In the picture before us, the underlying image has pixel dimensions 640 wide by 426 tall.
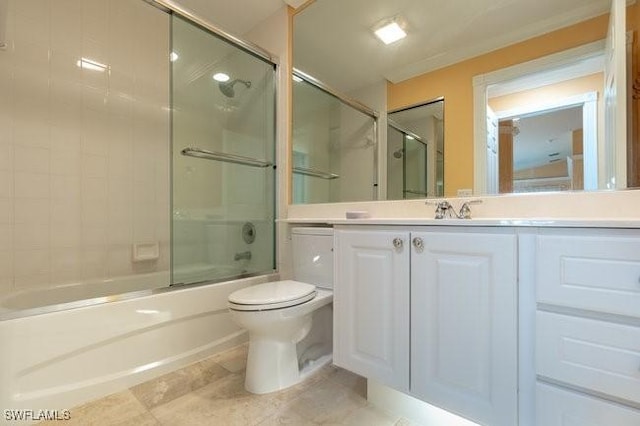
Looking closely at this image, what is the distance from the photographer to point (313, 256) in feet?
5.59

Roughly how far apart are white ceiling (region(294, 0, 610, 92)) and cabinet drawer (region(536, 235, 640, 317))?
91 centimetres

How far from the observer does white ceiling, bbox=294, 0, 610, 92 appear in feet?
3.97

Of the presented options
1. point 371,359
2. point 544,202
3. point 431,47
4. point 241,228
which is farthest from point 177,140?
point 544,202

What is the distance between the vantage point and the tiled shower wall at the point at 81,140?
1.66 metres

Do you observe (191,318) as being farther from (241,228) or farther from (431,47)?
(431,47)

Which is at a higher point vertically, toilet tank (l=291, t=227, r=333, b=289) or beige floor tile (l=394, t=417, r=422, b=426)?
toilet tank (l=291, t=227, r=333, b=289)

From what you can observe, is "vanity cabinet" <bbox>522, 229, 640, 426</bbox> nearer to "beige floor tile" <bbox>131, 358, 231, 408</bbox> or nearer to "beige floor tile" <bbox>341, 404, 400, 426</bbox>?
"beige floor tile" <bbox>341, 404, 400, 426</bbox>

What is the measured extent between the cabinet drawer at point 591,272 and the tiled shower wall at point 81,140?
2251mm

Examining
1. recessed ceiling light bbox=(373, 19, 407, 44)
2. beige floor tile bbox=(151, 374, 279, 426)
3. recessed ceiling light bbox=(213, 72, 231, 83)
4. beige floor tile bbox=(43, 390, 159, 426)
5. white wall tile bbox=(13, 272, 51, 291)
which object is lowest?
beige floor tile bbox=(151, 374, 279, 426)

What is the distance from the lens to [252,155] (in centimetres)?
216

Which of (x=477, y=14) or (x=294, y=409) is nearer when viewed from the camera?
(x=294, y=409)

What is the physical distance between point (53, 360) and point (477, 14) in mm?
2335

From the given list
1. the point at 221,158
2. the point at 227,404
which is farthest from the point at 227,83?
the point at 227,404

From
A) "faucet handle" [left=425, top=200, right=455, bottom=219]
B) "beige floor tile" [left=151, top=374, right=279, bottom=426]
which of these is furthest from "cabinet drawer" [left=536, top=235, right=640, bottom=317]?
"beige floor tile" [left=151, top=374, right=279, bottom=426]
